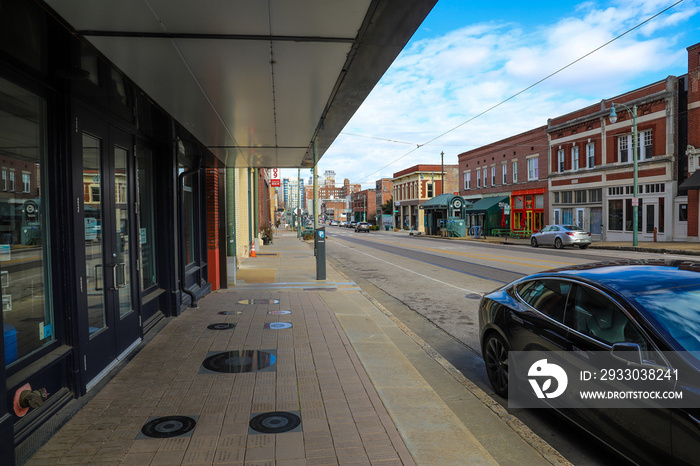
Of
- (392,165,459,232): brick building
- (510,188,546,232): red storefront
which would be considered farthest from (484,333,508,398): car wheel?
(392,165,459,232): brick building

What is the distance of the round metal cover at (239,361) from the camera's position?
543 cm

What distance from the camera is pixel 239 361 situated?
5.73m

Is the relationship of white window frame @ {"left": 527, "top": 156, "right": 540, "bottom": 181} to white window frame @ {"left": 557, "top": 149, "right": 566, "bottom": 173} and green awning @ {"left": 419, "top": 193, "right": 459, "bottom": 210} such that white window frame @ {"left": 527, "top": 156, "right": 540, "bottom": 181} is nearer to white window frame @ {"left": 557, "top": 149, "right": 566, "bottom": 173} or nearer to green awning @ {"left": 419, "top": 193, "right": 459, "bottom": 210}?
white window frame @ {"left": 557, "top": 149, "right": 566, "bottom": 173}

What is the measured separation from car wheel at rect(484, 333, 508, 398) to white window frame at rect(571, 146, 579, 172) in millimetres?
34108

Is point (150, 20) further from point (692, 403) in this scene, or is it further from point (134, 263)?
point (692, 403)

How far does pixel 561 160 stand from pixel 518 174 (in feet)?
18.4

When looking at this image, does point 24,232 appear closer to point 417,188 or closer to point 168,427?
point 168,427

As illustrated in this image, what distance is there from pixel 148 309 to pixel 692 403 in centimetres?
678

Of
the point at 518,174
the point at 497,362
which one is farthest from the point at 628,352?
the point at 518,174

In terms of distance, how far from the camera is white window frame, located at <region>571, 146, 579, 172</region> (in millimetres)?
35219

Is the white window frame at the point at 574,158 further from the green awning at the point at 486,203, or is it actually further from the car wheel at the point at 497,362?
the car wheel at the point at 497,362

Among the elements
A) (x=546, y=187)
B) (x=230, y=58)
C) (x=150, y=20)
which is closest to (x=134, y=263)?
(x=230, y=58)

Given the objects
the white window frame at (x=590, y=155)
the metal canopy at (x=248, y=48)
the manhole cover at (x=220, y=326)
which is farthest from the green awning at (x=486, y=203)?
the manhole cover at (x=220, y=326)

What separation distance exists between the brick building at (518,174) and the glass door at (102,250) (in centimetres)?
3787
